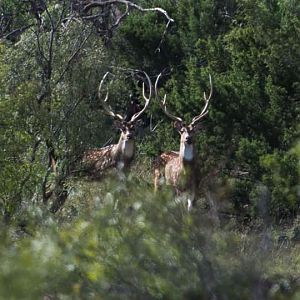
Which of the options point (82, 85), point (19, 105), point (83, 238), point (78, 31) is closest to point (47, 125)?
point (19, 105)

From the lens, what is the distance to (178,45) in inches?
739

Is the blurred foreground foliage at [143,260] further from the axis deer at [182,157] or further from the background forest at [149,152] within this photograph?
the axis deer at [182,157]

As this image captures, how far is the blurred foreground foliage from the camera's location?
19.8 ft

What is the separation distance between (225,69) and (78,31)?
2.40 metres

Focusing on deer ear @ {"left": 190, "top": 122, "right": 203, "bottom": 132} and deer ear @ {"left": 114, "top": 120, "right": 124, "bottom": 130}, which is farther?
deer ear @ {"left": 114, "top": 120, "right": 124, "bottom": 130}

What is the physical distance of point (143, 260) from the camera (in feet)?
20.3

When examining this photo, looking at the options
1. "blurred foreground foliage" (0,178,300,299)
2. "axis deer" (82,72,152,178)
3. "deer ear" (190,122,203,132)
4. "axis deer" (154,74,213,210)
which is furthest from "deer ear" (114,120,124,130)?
"blurred foreground foliage" (0,178,300,299)

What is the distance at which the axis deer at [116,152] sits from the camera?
13930 mm

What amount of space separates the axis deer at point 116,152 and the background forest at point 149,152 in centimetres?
18

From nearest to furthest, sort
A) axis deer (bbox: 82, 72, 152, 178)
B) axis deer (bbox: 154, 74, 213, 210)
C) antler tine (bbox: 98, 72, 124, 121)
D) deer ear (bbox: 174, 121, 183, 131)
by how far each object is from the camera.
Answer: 1. axis deer (bbox: 154, 74, 213, 210)
2. axis deer (bbox: 82, 72, 152, 178)
3. antler tine (bbox: 98, 72, 124, 121)
4. deer ear (bbox: 174, 121, 183, 131)

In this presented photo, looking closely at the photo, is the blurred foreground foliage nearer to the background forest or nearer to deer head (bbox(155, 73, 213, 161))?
the background forest

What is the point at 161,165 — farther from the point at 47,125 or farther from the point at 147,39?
the point at 147,39

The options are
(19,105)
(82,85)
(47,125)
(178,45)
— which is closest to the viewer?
(19,105)

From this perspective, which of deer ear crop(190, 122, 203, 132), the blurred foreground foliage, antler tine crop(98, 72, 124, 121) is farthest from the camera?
antler tine crop(98, 72, 124, 121)
